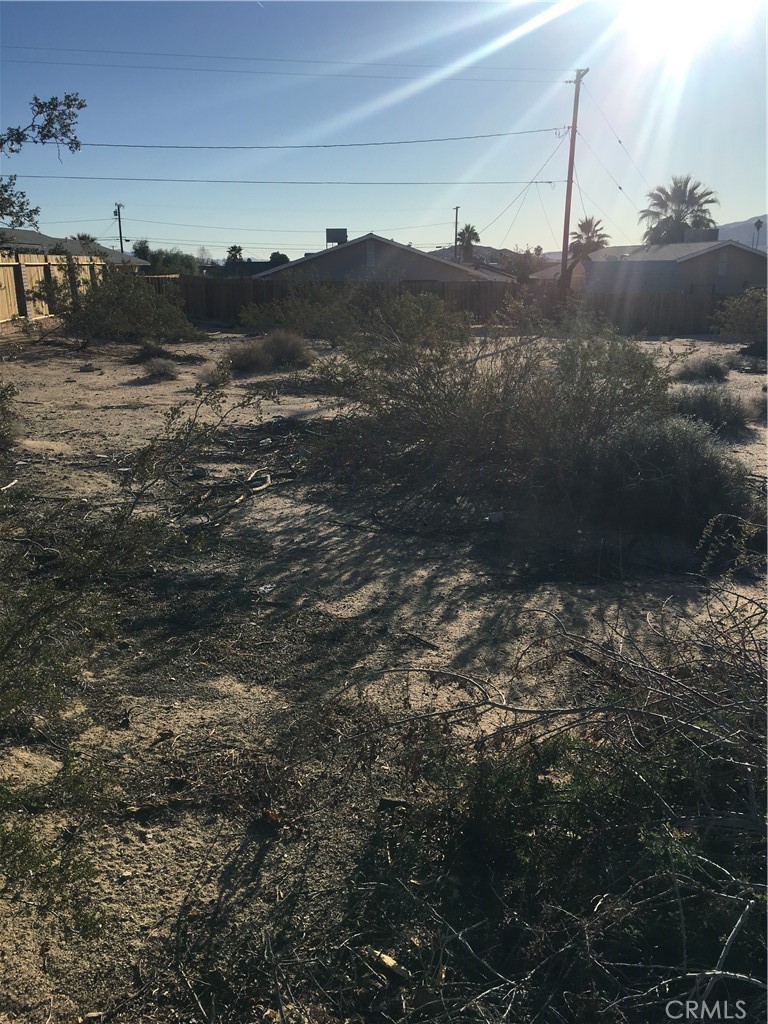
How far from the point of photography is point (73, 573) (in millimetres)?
3621

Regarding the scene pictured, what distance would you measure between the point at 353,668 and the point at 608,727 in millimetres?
2008

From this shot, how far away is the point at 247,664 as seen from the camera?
4863 mm

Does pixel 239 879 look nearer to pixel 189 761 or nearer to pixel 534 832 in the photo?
pixel 189 761

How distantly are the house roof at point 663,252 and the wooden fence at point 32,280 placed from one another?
3146cm

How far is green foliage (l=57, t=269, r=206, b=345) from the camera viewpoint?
70.5 feet

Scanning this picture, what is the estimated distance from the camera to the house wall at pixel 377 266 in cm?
4088

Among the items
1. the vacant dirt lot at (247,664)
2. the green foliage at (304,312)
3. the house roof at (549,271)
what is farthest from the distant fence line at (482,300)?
the vacant dirt lot at (247,664)

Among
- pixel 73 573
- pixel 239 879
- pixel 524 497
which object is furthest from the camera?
pixel 524 497

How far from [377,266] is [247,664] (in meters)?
38.7

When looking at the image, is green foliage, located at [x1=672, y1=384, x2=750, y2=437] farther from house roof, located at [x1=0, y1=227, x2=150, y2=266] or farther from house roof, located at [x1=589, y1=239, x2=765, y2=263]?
house roof, located at [x1=589, y1=239, x2=765, y2=263]

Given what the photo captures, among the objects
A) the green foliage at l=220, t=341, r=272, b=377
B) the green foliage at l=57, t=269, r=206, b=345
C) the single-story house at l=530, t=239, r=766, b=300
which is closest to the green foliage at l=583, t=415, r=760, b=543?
the green foliage at l=220, t=341, r=272, b=377

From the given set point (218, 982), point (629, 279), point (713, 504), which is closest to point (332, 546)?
point (713, 504)

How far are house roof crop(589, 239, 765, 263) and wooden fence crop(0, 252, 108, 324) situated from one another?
1239 inches

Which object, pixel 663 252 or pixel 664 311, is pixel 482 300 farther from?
pixel 663 252
